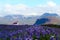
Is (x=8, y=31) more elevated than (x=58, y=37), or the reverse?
(x=8, y=31)

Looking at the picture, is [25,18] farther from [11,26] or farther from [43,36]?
[43,36]

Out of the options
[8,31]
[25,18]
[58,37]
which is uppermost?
[25,18]

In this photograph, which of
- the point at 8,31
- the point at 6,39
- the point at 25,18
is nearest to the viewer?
the point at 6,39

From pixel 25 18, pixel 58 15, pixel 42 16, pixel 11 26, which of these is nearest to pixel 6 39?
pixel 11 26

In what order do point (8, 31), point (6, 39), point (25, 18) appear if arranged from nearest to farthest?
point (6, 39) < point (8, 31) < point (25, 18)

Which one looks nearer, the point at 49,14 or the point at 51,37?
the point at 51,37

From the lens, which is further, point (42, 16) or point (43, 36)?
point (42, 16)

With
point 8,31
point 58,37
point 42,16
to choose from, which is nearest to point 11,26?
point 8,31

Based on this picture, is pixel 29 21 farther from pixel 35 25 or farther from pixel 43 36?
pixel 43 36

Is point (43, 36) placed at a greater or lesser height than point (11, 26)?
lesser
